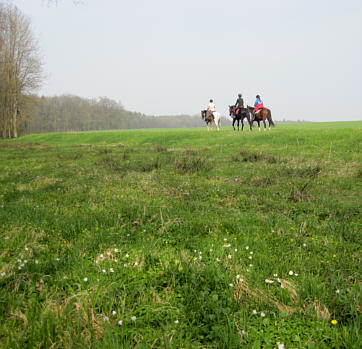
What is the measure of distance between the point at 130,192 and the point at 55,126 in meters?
105

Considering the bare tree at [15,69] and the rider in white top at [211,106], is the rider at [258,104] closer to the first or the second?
the rider in white top at [211,106]

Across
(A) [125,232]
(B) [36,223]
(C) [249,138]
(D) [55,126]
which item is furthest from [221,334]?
(D) [55,126]

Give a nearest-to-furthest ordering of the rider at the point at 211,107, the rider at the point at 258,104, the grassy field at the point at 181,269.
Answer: the grassy field at the point at 181,269
the rider at the point at 258,104
the rider at the point at 211,107

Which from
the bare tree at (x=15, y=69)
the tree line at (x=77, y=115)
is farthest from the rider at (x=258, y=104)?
the tree line at (x=77, y=115)

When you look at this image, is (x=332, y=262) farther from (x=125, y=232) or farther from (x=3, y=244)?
(x=3, y=244)

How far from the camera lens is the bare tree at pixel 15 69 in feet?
149

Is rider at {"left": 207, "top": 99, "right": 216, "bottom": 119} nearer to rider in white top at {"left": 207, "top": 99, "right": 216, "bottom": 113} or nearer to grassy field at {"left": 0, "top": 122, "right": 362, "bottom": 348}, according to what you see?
rider in white top at {"left": 207, "top": 99, "right": 216, "bottom": 113}

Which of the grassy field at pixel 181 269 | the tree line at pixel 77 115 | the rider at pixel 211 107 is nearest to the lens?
the grassy field at pixel 181 269

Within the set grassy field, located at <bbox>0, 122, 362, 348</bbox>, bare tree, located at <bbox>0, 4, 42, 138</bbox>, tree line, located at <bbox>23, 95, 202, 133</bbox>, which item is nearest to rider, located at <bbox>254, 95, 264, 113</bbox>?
grassy field, located at <bbox>0, 122, 362, 348</bbox>

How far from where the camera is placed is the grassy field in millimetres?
2248

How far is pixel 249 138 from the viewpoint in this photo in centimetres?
2211

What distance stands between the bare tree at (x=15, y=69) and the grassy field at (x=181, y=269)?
52766 mm

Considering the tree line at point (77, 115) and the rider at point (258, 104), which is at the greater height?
the tree line at point (77, 115)

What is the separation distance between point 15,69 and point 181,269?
59.5m
